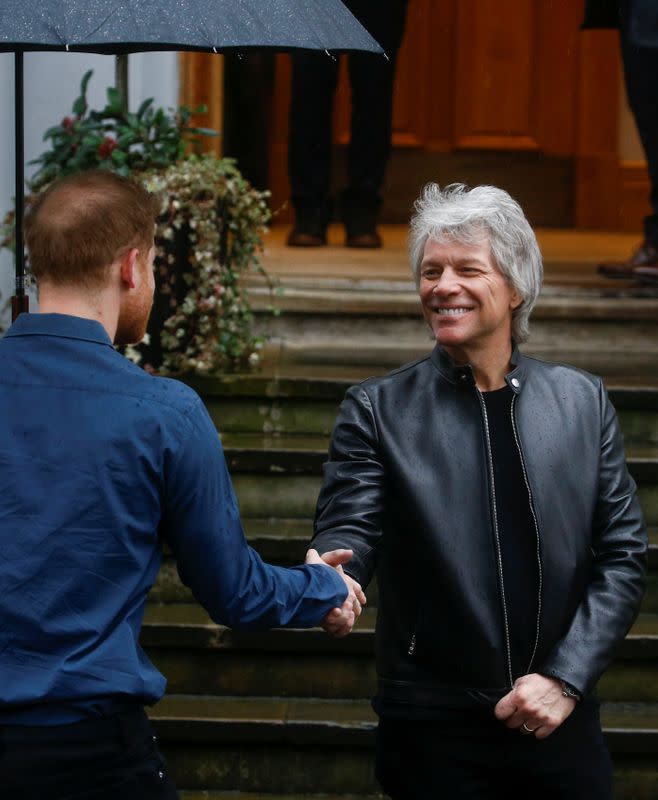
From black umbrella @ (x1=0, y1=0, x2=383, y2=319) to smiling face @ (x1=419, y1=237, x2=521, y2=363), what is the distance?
42 centimetres

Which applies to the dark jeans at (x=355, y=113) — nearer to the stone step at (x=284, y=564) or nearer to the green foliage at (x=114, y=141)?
the green foliage at (x=114, y=141)

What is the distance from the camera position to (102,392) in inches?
85.4

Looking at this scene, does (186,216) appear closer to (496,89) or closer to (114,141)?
(114,141)

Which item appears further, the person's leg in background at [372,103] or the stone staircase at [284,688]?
the person's leg in background at [372,103]

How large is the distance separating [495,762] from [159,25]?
135cm

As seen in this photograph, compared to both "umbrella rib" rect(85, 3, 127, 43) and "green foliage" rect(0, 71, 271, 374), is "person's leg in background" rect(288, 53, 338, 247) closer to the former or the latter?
"green foliage" rect(0, 71, 271, 374)

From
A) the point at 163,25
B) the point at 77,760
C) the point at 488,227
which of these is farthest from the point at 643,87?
the point at 77,760

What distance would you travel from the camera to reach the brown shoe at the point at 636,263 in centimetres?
607

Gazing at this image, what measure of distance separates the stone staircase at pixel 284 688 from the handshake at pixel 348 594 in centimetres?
158

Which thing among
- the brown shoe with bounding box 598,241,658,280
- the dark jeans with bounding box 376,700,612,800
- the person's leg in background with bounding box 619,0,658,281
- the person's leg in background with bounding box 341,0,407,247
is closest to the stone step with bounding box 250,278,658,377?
the brown shoe with bounding box 598,241,658,280

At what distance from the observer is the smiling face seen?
8.79ft

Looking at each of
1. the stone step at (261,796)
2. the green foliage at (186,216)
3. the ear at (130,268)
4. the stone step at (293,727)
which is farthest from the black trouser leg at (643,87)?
the ear at (130,268)

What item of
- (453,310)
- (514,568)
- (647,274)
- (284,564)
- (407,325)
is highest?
(453,310)

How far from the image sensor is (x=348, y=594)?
2535 mm
